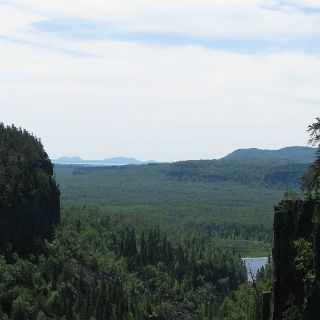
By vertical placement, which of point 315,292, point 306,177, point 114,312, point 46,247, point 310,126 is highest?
point 310,126

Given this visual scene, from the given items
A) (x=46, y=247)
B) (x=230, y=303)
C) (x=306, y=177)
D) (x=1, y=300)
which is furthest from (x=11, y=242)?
(x=306, y=177)

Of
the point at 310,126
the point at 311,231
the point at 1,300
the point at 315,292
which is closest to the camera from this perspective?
the point at 315,292

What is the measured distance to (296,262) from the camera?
59500 millimetres

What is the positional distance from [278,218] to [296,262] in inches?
161

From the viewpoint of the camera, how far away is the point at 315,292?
53.0 metres

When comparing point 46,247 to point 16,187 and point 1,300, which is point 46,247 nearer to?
point 16,187

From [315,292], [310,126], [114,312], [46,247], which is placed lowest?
[114,312]

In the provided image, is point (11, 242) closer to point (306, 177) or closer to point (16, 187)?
point (16, 187)

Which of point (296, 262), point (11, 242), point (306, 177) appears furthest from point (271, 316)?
point (11, 242)

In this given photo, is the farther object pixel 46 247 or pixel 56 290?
pixel 46 247

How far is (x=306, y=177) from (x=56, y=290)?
121506 mm

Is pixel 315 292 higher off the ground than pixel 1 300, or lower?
higher

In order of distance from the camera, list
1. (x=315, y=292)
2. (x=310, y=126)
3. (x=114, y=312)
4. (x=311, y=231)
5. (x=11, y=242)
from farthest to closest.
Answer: (x=11, y=242), (x=114, y=312), (x=310, y=126), (x=311, y=231), (x=315, y=292)

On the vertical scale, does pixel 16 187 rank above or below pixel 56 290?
above
